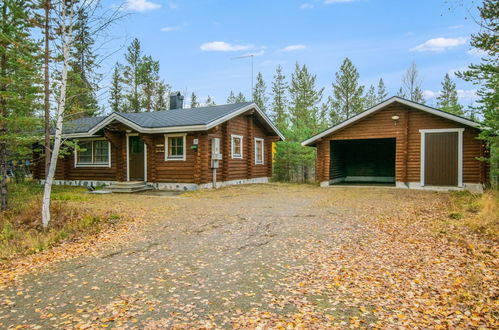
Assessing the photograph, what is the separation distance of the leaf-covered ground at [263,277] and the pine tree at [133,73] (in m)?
25.8

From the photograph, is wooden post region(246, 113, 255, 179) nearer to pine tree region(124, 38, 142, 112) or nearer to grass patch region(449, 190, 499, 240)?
grass patch region(449, 190, 499, 240)

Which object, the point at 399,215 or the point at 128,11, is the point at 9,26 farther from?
the point at 399,215

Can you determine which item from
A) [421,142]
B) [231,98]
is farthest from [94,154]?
[231,98]

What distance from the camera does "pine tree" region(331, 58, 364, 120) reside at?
2895cm

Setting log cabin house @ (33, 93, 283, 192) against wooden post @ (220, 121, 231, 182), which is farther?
wooden post @ (220, 121, 231, 182)

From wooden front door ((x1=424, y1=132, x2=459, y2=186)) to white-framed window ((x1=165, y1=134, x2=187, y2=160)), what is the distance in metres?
10.4

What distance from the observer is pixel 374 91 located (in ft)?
119

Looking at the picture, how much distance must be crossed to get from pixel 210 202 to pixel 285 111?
24.1 metres

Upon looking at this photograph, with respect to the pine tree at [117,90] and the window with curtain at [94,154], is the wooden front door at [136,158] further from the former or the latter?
the pine tree at [117,90]

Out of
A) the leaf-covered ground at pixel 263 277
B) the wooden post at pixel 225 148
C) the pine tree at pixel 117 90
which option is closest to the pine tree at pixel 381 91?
the wooden post at pixel 225 148

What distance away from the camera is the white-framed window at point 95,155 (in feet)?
54.9

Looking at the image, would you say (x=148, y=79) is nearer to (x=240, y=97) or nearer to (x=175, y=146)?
(x=240, y=97)

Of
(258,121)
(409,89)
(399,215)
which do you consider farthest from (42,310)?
(409,89)

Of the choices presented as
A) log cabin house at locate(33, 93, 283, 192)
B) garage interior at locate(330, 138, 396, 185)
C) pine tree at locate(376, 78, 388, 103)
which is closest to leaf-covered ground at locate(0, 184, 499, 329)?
log cabin house at locate(33, 93, 283, 192)
